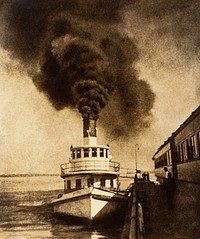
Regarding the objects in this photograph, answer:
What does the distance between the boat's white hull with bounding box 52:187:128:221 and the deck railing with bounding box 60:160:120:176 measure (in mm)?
347

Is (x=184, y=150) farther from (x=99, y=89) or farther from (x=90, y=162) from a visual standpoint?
(x=90, y=162)

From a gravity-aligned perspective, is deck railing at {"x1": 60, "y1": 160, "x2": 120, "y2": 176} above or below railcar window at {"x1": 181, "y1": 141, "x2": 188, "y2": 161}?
below

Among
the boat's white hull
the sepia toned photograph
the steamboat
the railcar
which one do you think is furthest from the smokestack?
the boat's white hull

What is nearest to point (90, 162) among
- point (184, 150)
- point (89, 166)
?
point (89, 166)

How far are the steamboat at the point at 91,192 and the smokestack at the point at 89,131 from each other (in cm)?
26

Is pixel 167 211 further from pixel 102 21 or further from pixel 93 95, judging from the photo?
pixel 102 21

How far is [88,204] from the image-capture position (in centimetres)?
496

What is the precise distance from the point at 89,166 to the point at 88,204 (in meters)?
0.58

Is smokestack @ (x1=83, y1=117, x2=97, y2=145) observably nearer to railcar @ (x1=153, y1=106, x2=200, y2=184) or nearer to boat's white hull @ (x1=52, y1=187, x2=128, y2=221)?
railcar @ (x1=153, y1=106, x2=200, y2=184)

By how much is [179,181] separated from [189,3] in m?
2.44

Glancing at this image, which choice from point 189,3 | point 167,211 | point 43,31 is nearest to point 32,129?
point 43,31

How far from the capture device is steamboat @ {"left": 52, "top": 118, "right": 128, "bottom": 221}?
186 inches

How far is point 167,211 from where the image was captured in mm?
3465

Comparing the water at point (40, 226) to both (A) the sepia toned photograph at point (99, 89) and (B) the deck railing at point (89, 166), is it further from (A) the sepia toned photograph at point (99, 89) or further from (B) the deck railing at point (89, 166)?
(B) the deck railing at point (89, 166)
